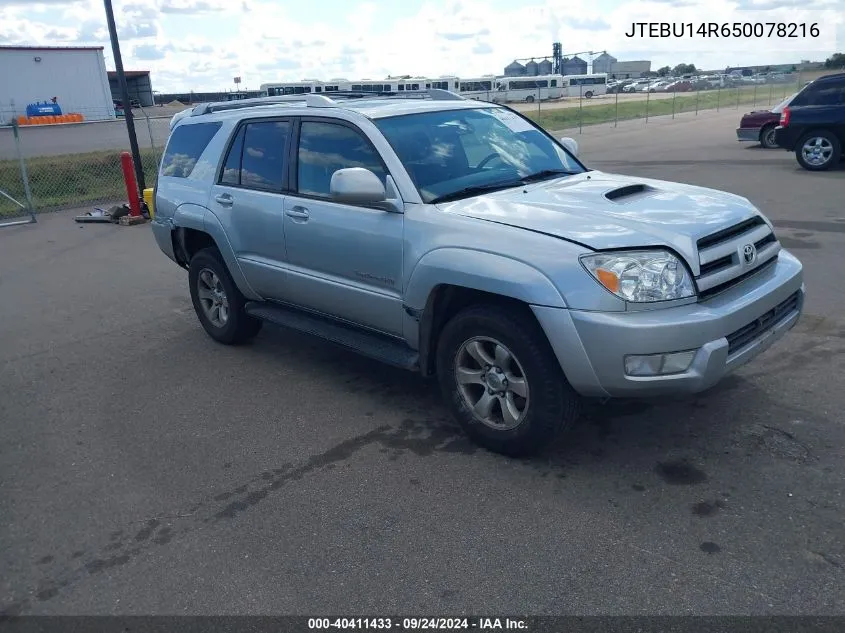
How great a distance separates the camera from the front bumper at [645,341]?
350 cm

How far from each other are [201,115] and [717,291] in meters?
4.45

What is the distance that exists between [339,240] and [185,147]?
7.60 feet

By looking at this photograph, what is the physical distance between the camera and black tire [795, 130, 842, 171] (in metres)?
14.4

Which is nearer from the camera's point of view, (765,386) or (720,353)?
(720,353)

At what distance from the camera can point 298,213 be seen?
16.6ft

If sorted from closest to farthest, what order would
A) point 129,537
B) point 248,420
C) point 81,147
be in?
point 129,537 < point 248,420 < point 81,147

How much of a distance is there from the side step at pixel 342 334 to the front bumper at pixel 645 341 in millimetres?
1105

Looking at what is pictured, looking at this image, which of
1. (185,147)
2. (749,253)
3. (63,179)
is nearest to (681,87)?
(63,179)

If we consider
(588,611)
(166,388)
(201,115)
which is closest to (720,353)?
(588,611)

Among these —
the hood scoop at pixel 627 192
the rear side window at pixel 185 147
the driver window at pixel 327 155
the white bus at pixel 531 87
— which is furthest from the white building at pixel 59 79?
the hood scoop at pixel 627 192

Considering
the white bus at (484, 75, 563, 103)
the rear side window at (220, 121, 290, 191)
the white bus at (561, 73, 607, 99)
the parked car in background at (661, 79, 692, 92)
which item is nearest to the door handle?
the rear side window at (220, 121, 290, 191)

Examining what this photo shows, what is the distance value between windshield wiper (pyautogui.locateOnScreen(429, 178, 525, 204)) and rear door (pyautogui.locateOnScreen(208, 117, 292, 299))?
1353 millimetres

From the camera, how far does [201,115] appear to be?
6.27 metres

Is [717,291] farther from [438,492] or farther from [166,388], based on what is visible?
[166,388]
